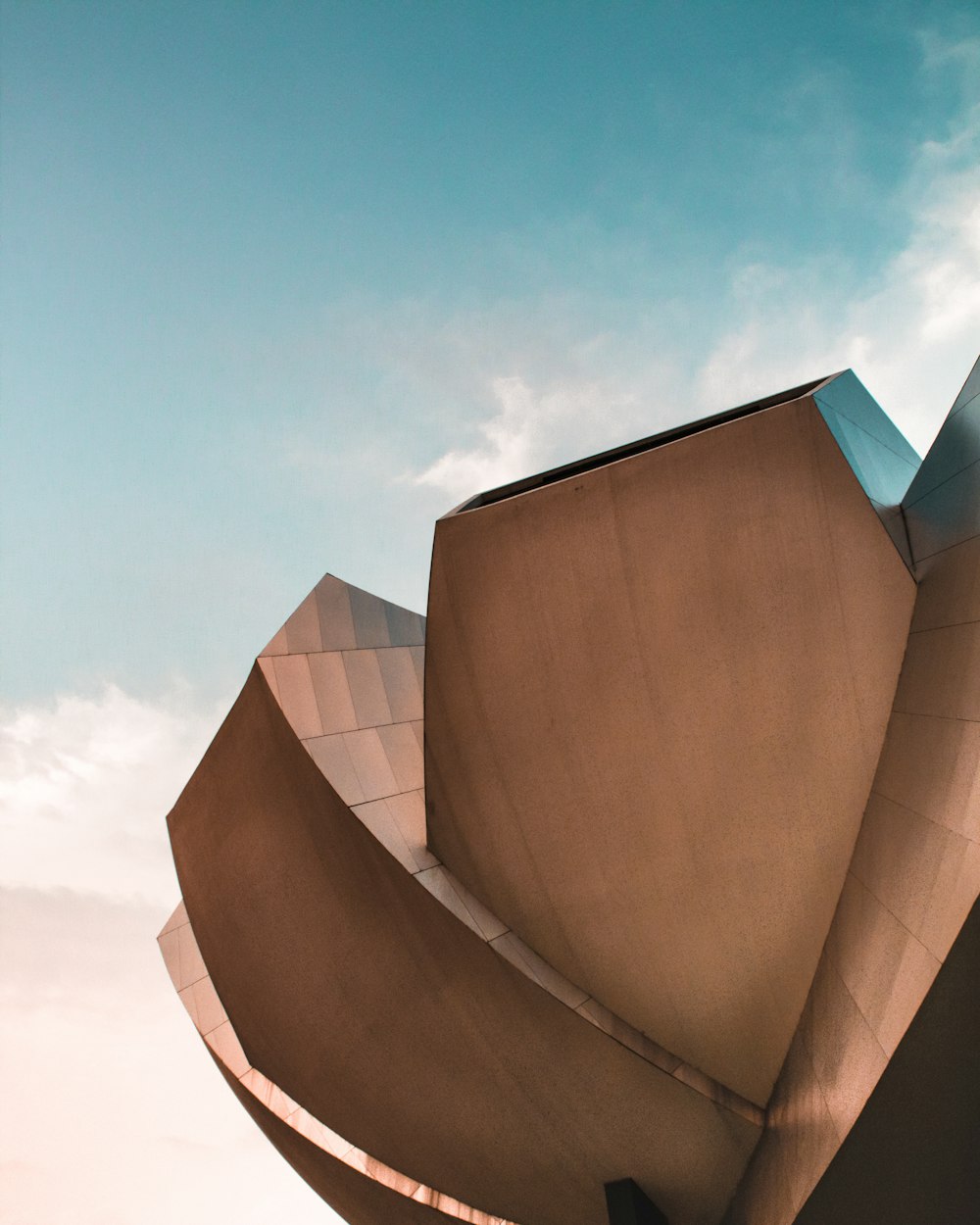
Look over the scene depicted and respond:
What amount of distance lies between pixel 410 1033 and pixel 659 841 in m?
5.11

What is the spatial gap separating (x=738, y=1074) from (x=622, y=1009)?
1.70 meters

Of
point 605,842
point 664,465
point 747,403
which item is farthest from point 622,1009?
point 747,403

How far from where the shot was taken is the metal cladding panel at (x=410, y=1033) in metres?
10.6

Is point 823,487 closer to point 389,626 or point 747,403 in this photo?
point 747,403

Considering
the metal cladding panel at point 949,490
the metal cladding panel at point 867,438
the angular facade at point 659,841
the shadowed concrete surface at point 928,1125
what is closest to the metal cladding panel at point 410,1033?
the angular facade at point 659,841

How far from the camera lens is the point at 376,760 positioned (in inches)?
480

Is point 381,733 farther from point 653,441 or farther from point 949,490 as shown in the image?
point 949,490

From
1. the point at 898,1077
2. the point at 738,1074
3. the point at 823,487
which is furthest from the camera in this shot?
the point at 738,1074

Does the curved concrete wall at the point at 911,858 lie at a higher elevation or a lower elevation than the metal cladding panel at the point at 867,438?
lower

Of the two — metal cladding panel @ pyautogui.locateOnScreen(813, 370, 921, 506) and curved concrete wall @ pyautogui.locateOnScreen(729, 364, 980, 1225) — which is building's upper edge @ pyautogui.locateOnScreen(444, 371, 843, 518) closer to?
metal cladding panel @ pyautogui.locateOnScreen(813, 370, 921, 506)

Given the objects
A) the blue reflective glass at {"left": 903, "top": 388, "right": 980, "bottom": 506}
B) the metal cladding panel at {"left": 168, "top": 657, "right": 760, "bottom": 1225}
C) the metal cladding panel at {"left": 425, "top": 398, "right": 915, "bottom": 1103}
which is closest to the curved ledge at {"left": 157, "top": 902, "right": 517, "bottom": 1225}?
the metal cladding panel at {"left": 168, "top": 657, "right": 760, "bottom": 1225}

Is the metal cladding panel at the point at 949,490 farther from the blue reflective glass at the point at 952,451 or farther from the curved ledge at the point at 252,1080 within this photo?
the curved ledge at the point at 252,1080

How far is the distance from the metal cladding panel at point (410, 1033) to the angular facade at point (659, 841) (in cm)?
6

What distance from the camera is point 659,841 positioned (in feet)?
32.1
